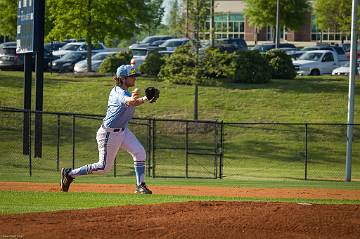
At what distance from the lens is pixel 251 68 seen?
4119cm

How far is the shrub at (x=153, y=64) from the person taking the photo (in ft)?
140

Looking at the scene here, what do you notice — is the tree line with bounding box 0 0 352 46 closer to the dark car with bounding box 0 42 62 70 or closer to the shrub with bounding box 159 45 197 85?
the shrub with bounding box 159 45 197 85

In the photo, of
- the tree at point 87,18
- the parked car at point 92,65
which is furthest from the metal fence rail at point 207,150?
the parked car at point 92,65

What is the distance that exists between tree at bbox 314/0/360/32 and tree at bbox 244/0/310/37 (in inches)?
122

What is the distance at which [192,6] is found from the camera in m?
36.8

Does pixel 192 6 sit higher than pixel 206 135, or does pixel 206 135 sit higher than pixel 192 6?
pixel 192 6

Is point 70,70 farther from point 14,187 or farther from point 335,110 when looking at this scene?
point 14,187

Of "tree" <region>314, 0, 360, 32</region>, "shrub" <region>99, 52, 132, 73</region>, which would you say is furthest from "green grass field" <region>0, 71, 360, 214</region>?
"tree" <region>314, 0, 360, 32</region>

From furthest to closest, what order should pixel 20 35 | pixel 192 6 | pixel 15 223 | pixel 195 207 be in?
pixel 192 6 → pixel 20 35 → pixel 195 207 → pixel 15 223

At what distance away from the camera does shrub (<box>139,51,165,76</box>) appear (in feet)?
140

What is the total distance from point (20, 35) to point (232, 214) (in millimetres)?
17648

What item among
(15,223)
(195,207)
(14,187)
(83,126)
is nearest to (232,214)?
(195,207)

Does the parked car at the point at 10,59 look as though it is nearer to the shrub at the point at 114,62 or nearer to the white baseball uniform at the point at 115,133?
the shrub at the point at 114,62

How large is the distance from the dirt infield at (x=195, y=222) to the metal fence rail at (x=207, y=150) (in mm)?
13449
